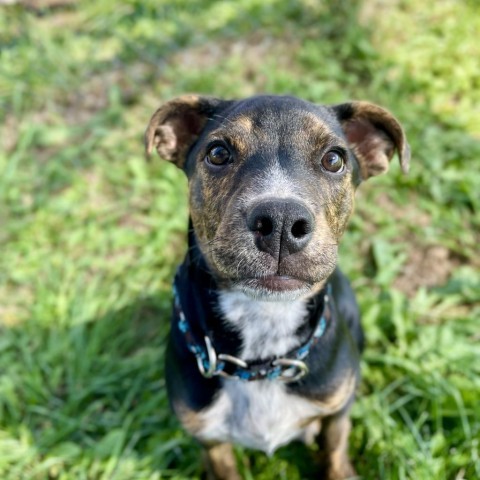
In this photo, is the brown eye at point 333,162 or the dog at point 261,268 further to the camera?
the brown eye at point 333,162

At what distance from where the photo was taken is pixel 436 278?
15.8 feet

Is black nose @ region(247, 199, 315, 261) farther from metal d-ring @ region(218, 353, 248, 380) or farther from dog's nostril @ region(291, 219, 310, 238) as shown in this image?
metal d-ring @ region(218, 353, 248, 380)

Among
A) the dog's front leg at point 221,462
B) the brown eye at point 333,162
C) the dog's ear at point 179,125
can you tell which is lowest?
the dog's front leg at point 221,462

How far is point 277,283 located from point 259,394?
87 centimetres

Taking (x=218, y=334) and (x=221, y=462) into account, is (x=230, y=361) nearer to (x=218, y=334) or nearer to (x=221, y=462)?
(x=218, y=334)

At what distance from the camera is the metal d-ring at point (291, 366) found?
2.90 metres

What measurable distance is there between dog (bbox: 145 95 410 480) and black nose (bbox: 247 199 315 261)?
11 mm

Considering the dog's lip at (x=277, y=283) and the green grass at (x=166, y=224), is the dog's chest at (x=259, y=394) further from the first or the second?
the green grass at (x=166, y=224)

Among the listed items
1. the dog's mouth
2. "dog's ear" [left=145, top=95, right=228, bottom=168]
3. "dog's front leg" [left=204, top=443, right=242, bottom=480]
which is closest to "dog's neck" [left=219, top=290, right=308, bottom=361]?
the dog's mouth

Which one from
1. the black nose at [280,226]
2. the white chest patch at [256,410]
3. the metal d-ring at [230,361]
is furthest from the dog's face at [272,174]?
the white chest patch at [256,410]

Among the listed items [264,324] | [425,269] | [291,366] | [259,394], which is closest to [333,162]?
[264,324]

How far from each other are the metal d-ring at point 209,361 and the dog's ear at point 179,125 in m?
1.10

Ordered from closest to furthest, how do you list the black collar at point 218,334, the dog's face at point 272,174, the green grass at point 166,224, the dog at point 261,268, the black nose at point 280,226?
the black nose at point 280,226
the dog's face at point 272,174
the dog at point 261,268
the black collar at point 218,334
the green grass at point 166,224

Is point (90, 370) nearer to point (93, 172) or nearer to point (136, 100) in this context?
point (93, 172)
